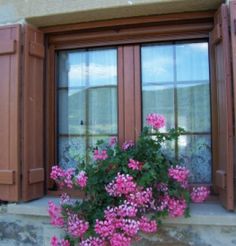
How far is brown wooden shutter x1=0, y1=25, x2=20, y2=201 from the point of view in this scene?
2.86m

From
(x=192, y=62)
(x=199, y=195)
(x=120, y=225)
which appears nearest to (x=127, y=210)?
(x=120, y=225)

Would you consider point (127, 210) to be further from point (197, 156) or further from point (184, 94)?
point (184, 94)

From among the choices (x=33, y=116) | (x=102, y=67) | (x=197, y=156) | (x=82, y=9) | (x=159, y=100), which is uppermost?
(x=82, y=9)

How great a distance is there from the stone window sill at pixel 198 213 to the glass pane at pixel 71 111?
24.6 inches

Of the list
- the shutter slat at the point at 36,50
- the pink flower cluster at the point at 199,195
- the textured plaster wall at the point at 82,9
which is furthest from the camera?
the shutter slat at the point at 36,50

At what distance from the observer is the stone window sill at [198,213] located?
97.8 inches

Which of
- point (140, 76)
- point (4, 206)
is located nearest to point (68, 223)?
point (4, 206)

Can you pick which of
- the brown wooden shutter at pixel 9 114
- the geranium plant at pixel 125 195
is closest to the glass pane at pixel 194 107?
the geranium plant at pixel 125 195

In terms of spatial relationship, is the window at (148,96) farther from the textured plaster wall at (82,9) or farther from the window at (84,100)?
the textured plaster wall at (82,9)

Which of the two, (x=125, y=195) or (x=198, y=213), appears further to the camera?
(x=198, y=213)

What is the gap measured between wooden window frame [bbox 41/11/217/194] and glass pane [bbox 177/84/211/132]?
0.09m

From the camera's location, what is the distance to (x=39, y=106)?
3.04 metres

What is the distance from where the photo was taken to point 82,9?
2.85m

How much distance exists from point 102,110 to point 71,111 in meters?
0.26
